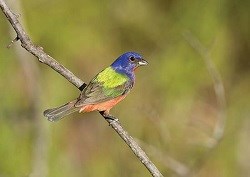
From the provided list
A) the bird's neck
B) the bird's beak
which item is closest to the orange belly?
the bird's neck

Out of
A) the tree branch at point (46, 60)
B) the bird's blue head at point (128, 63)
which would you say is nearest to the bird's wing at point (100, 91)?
the bird's blue head at point (128, 63)

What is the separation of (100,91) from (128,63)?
38 cm

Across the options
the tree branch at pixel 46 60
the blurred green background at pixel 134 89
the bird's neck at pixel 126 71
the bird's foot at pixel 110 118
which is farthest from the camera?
the blurred green background at pixel 134 89

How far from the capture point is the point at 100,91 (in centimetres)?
475

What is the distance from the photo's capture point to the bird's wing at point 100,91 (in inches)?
184

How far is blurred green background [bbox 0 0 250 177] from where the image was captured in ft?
24.1

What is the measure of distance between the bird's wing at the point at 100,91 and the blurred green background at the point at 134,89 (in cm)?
151

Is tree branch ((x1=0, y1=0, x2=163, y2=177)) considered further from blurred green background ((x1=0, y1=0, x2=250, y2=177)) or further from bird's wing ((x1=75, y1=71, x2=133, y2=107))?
blurred green background ((x1=0, y1=0, x2=250, y2=177))

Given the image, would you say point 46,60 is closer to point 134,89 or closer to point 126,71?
point 126,71

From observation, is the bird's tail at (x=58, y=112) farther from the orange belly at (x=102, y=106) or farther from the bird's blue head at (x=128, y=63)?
the bird's blue head at (x=128, y=63)

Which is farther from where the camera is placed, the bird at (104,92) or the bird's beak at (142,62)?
the bird's beak at (142,62)

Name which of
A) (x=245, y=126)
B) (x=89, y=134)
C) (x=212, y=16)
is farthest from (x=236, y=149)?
(x=89, y=134)

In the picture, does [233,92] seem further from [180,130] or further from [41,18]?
[41,18]

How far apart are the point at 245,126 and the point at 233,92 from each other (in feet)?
2.72
